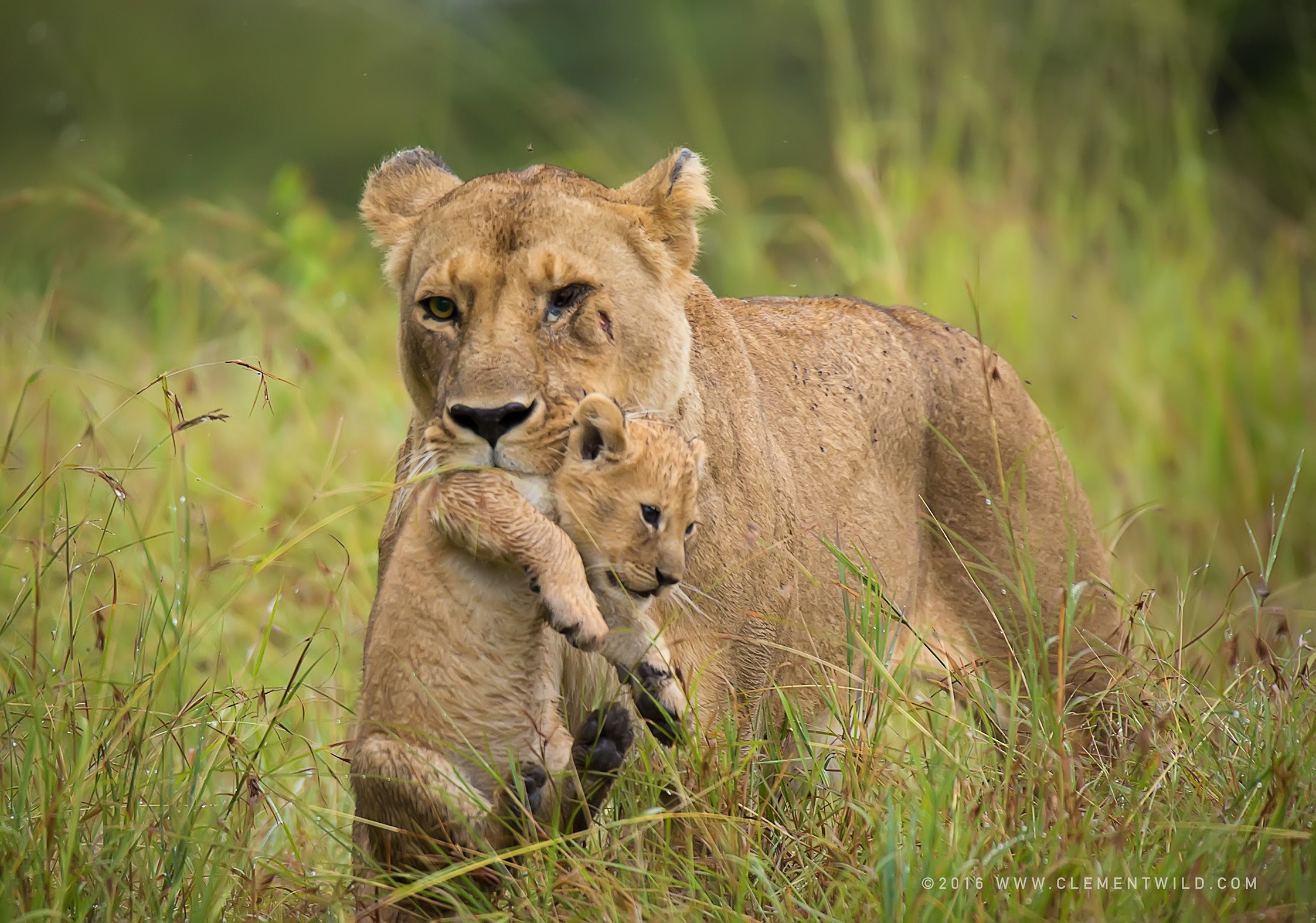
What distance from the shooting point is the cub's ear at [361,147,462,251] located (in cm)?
389

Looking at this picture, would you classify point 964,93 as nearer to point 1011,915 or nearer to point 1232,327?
point 1232,327

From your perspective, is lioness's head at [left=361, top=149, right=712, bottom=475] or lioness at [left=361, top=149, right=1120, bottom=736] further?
lioness at [left=361, top=149, right=1120, bottom=736]

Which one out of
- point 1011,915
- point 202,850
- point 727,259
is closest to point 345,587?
point 202,850

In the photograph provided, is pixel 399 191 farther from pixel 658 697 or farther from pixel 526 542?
pixel 658 697

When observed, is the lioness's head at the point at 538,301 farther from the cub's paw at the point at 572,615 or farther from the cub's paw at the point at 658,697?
the cub's paw at the point at 658,697

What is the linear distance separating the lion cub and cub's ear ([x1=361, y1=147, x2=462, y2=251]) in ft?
3.34

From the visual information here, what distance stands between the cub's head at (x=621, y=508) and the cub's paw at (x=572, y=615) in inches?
6.9

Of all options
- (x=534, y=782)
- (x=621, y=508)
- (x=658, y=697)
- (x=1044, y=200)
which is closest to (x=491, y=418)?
(x=621, y=508)

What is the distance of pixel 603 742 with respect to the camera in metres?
3.07

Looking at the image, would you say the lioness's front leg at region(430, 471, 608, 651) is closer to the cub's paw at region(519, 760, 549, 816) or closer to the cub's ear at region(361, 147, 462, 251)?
the cub's paw at region(519, 760, 549, 816)

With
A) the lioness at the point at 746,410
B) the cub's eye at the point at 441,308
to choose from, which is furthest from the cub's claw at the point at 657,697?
the cub's eye at the point at 441,308

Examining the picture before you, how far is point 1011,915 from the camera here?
271cm

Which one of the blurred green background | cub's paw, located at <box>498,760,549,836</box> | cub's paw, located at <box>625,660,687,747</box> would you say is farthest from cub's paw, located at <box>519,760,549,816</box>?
the blurred green background

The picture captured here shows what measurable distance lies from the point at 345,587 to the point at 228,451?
1.80 m
